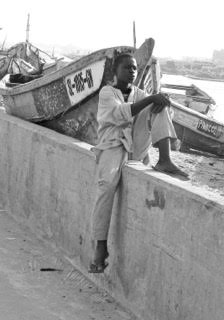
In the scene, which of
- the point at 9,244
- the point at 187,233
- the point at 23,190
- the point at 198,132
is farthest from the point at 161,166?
the point at 198,132

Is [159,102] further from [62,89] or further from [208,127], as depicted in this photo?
[208,127]

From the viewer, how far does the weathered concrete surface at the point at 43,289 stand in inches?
171

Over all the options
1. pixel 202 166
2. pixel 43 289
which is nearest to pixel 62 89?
pixel 43 289

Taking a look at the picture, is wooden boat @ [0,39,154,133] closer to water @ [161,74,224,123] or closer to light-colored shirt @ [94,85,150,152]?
light-colored shirt @ [94,85,150,152]

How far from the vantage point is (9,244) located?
5.90 m

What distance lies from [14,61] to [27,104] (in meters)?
8.80

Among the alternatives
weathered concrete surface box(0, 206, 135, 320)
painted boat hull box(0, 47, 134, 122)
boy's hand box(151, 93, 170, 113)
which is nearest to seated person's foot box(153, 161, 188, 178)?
boy's hand box(151, 93, 170, 113)

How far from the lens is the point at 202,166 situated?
498 inches

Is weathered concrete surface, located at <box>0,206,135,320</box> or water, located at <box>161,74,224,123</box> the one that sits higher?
weathered concrete surface, located at <box>0,206,135,320</box>

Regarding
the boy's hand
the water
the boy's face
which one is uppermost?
the boy's face

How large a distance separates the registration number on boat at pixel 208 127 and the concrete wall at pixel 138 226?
874 cm

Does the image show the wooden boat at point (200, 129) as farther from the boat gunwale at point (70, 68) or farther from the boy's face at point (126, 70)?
the boy's face at point (126, 70)

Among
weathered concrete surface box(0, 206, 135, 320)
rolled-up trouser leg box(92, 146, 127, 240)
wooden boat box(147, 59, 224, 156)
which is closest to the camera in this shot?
weathered concrete surface box(0, 206, 135, 320)

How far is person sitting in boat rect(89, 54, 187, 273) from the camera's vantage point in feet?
14.5
